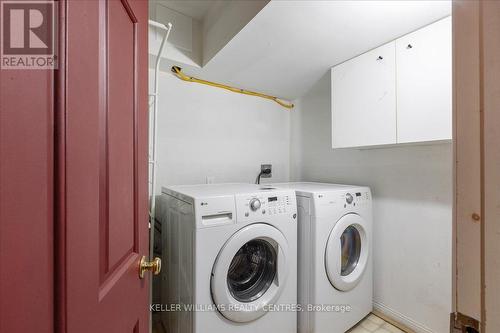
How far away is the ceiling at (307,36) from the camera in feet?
3.83

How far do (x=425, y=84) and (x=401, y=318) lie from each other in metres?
1.59

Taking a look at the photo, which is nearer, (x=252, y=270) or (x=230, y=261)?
(x=230, y=261)

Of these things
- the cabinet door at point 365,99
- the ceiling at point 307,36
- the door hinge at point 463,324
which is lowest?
the door hinge at point 463,324

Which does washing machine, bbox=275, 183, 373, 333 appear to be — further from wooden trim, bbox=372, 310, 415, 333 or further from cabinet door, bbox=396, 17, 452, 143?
cabinet door, bbox=396, 17, 452, 143

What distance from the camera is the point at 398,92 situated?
4.59 feet

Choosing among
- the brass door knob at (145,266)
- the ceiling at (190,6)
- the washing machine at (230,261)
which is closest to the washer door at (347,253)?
the washing machine at (230,261)

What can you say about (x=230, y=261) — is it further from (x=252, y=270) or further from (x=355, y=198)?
(x=355, y=198)

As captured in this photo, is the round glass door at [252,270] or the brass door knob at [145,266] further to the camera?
the round glass door at [252,270]

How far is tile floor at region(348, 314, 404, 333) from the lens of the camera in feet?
5.19

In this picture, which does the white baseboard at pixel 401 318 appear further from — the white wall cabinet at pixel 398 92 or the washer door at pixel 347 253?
the white wall cabinet at pixel 398 92

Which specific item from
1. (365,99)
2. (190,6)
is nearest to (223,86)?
(190,6)

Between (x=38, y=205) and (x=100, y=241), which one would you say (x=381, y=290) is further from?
(x=38, y=205)

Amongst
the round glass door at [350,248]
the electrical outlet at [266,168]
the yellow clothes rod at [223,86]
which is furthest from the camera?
the electrical outlet at [266,168]

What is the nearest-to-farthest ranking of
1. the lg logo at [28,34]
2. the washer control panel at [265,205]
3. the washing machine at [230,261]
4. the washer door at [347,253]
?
1. the lg logo at [28,34]
2. the washing machine at [230,261]
3. the washer control panel at [265,205]
4. the washer door at [347,253]
